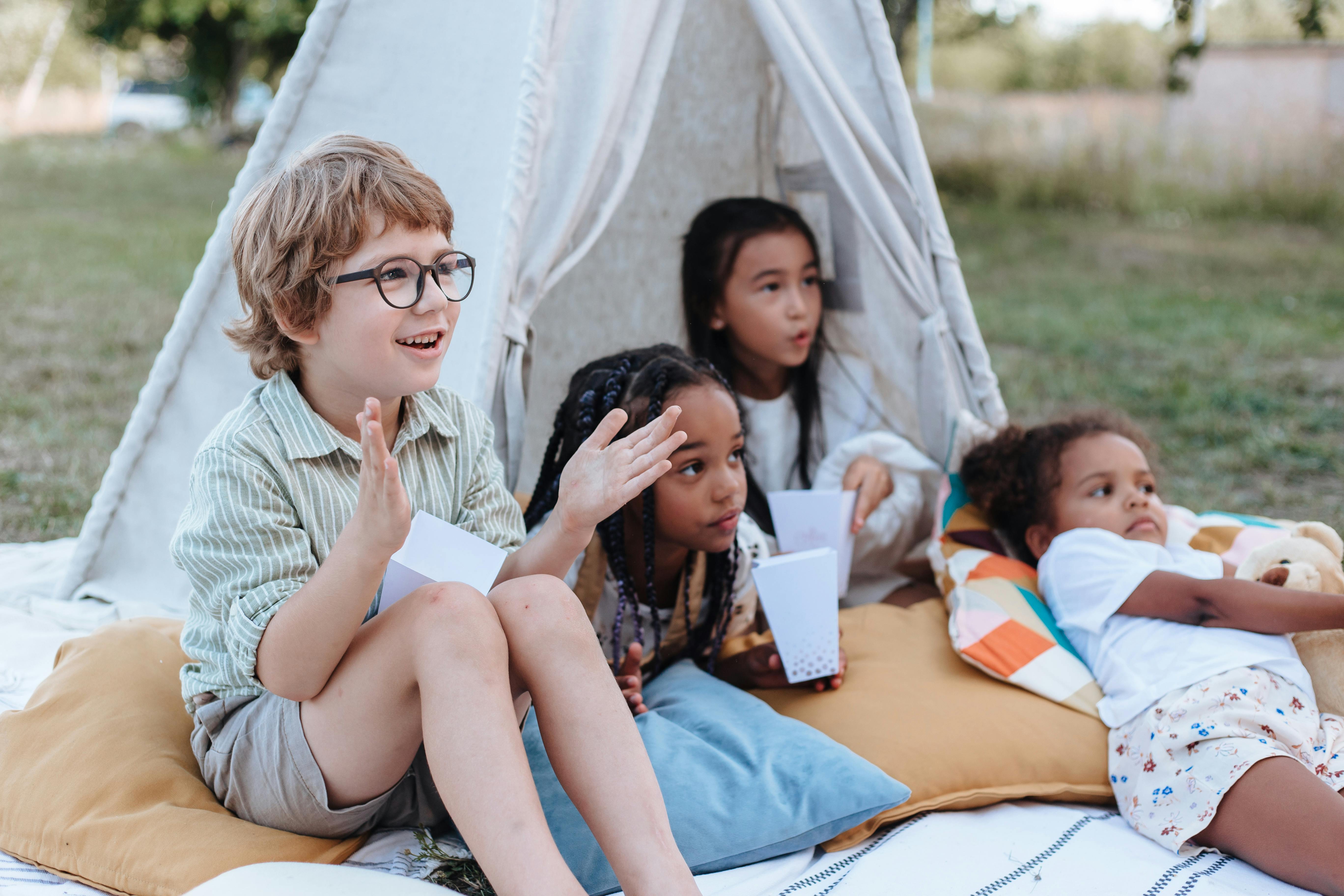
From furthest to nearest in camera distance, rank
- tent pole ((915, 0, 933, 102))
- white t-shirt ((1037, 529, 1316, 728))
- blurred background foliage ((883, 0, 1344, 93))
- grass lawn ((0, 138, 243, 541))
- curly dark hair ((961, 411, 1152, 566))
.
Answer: blurred background foliage ((883, 0, 1344, 93)) < tent pole ((915, 0, 933, 102)) < grass lawn ((0, 138, 243, 541)) < curly dark hair ((961, 411, 1152, 566)) < white t-shirt ((1037, 529, 1316, 728))

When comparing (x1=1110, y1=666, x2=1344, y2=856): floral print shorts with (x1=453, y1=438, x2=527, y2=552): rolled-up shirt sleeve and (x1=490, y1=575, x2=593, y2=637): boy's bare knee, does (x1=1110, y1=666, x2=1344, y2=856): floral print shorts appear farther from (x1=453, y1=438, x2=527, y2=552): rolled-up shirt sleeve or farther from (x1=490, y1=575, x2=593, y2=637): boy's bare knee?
(x1=453, y1=438, x2=527, y2=552): rolled-up shirt sleeve

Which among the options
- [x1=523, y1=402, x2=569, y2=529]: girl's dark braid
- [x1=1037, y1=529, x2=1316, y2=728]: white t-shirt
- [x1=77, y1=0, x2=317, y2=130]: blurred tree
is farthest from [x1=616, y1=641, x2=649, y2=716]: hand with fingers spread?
[x1=77, y1=0, x2=317, y2=130]: blurred tree

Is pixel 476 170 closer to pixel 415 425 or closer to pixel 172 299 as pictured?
pixel 415 425

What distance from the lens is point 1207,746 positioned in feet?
5.92

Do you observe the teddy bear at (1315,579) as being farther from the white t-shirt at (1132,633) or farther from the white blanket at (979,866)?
the white blanket at (979,866)

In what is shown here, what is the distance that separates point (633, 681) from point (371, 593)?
2.08 ft

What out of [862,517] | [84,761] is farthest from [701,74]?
[84,761]

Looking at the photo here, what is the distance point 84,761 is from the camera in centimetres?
175

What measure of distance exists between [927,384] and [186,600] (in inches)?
72.8

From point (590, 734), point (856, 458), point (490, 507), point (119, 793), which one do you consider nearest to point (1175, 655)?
point (856, 458)

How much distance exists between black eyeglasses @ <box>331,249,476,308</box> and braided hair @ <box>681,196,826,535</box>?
1.26 meters

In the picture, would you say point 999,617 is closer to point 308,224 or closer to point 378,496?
point 378,496

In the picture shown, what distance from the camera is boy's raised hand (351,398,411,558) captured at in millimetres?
1324

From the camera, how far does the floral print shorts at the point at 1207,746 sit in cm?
177
